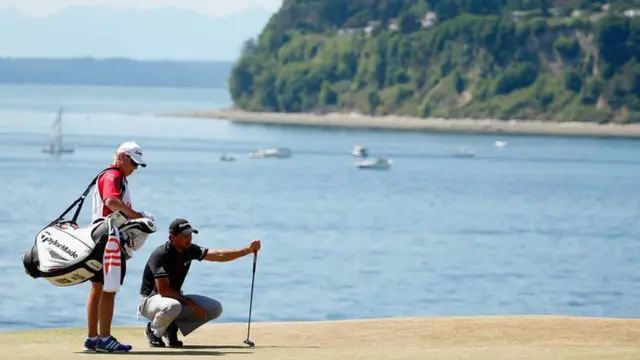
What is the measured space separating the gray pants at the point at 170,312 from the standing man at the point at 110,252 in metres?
0.72

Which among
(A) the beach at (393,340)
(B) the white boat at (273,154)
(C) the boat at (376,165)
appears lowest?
(B) the white boat at (273,154)

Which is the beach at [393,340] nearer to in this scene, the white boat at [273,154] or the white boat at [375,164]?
the white boat at [375,164]

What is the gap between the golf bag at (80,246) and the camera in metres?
15.1

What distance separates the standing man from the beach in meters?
0.22

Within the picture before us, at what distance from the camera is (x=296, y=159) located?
6122 inches

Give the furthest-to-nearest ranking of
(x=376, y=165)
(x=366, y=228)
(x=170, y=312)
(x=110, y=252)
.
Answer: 1. (x=376, y=165)
2. (x=366, y=228)
3. (x=170, y=312)
4. (x=110, y=252)

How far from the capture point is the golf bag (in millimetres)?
15102

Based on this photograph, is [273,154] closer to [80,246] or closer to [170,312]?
[170,312]

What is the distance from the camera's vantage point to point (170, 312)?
16156 mm

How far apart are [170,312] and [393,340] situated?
3.33 metres

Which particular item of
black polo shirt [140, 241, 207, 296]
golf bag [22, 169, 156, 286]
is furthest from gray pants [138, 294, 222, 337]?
golf bag [22, 169, 156, 286]

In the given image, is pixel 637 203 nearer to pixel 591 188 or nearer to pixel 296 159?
pixel 591 188

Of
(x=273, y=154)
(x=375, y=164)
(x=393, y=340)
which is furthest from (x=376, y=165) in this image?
(x=393, y=340)

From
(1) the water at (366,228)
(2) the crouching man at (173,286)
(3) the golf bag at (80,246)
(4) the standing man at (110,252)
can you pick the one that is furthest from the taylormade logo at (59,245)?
(1) the water at (366,228)
